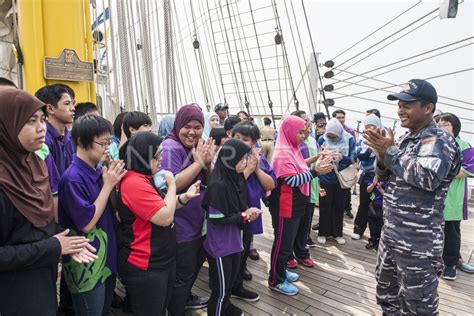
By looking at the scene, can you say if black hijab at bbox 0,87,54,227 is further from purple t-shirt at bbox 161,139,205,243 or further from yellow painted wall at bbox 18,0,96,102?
yellow painted wall at bbox 18,0,96,102

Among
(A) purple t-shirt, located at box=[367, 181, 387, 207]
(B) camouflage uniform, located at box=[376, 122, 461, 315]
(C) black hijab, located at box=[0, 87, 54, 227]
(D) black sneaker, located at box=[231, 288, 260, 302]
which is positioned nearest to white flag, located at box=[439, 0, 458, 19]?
(A) purple t-shirt, located at box=[367, 181, 387, 207]

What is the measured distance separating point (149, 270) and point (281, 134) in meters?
1.59

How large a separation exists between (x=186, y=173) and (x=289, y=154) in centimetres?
103

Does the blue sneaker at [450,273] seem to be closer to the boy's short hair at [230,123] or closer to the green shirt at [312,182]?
the green shirt at [312,182]

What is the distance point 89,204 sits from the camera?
141 cm

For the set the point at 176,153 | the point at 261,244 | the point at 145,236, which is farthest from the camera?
the point at 261,244

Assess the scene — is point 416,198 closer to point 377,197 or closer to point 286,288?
point 286,288

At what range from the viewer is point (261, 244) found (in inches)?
146

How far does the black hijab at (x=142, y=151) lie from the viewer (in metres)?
1.49

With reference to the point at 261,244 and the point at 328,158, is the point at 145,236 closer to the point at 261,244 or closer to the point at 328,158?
the point at 328,158

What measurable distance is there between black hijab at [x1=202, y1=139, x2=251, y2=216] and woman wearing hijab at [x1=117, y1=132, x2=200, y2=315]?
35 cm

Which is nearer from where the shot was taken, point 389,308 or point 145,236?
point 145,236

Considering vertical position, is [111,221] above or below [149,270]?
above

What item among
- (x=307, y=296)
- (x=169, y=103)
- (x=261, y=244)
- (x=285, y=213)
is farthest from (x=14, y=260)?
(x=169, y=103)
